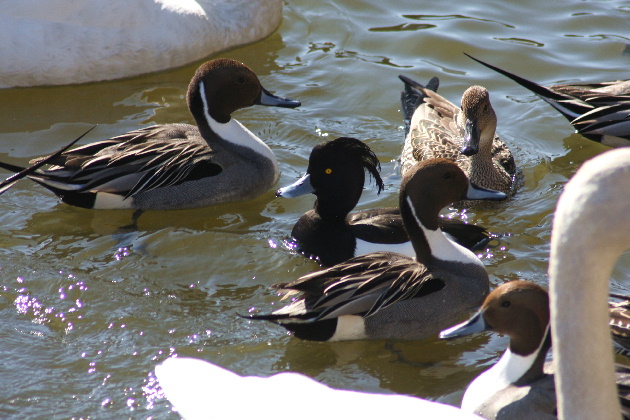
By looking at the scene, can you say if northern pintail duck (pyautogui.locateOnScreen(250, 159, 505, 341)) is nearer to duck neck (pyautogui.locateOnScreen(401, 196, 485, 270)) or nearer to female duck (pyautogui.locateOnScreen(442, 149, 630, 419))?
duck neck (pyautogui.locateOnScreen(401, 196, 485, 270))

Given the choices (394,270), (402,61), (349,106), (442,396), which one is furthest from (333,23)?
(442,396)

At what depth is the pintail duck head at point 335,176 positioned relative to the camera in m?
5.70

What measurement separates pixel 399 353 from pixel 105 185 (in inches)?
100

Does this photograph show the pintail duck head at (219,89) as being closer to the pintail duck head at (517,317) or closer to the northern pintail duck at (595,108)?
the northern pintail duck at (595,108)

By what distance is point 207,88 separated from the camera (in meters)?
6.45

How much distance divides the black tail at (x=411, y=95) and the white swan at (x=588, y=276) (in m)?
5.18

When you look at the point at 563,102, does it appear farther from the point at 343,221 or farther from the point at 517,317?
the point at 517,317

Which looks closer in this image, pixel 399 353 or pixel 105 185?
pixel 399 353

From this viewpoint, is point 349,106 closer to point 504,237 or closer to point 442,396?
point 504,237

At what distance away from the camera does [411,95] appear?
767cm

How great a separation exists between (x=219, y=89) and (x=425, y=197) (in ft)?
6.94

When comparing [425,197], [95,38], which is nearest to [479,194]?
[425,197]

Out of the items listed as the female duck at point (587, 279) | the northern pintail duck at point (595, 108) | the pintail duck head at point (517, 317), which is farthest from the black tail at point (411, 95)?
the female duck at point (587, 279)

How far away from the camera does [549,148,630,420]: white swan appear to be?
217cm
